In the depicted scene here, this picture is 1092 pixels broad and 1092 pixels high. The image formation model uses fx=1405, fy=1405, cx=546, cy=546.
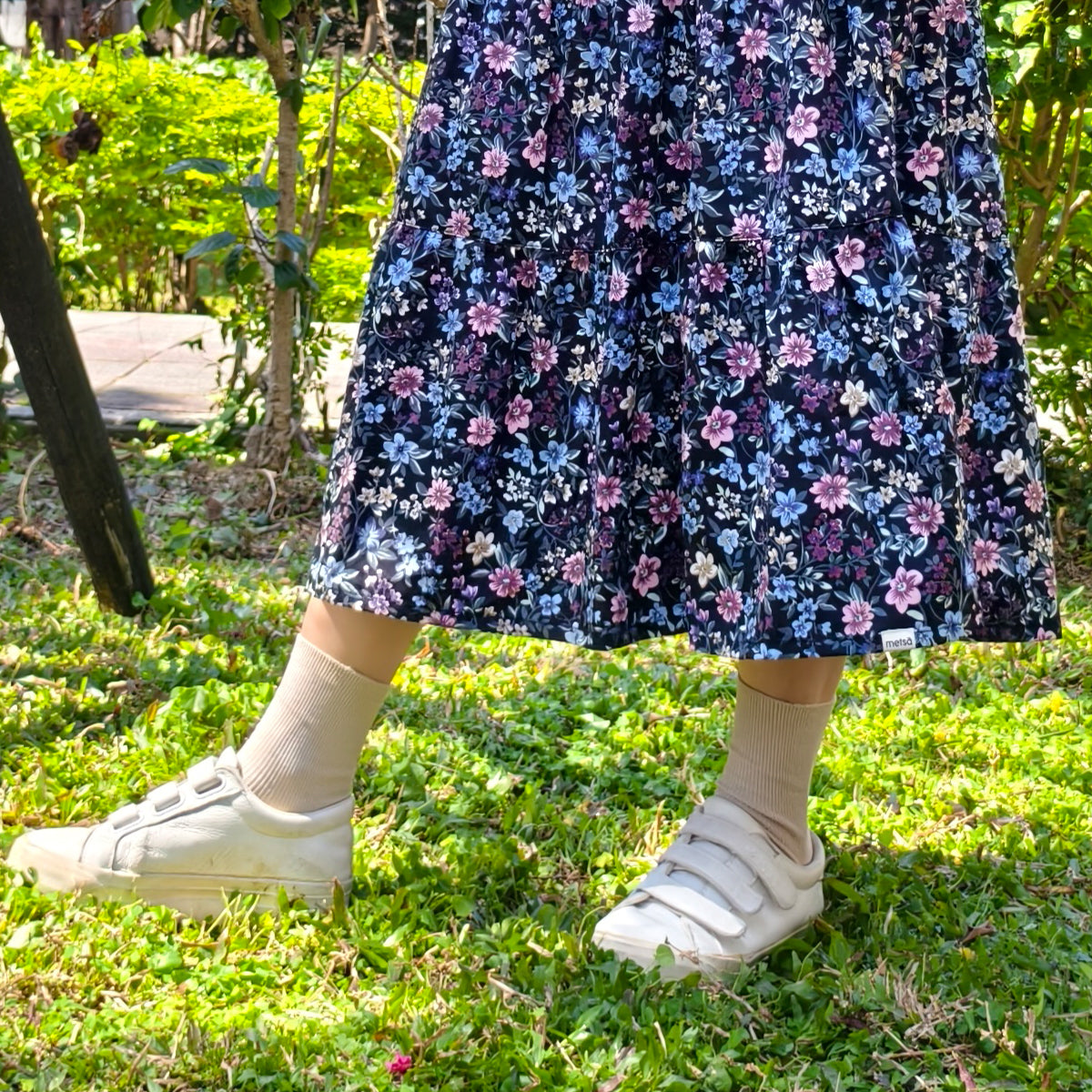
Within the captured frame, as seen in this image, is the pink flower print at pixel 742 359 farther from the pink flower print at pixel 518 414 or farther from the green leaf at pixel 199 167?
the green leaf at pixel 199 167

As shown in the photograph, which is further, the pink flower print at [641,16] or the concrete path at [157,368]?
the concrete path at [157,368]

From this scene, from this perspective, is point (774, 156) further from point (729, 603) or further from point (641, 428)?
point (729, 603)

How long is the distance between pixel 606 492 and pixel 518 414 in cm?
12

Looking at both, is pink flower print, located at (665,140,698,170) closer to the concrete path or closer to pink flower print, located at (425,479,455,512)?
pink flower print, located at (425,479,455,512)

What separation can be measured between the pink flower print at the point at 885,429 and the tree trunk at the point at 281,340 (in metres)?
2.22

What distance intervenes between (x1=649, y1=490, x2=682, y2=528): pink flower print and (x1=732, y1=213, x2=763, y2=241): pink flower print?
271 mm

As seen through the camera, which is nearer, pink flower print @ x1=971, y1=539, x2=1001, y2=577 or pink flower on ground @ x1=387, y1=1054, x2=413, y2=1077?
pink flower on ground @ x1=387, y1=1054, x2=413, y2=1077

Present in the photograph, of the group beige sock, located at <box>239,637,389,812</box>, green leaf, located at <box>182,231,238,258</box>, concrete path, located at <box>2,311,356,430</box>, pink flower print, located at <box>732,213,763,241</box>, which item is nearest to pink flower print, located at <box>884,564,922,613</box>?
pink flower print, located at <box>732,213,763,241</box>

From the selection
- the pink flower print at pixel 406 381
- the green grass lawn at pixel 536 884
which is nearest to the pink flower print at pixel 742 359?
the pink flower print at pixel 406 381

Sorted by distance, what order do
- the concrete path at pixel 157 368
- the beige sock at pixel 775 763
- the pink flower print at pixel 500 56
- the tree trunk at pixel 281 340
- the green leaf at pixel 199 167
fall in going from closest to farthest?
the pink flower print at pixel 500 56 → the beige sock at pixel 775 763 → the green leaf at pixel 199 167 → the tree trunk at pixel 281 340 → the concrete path at pixel 157 368

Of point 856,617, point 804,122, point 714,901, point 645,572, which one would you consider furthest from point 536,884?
point 804,122

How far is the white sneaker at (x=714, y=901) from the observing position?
1528 mm

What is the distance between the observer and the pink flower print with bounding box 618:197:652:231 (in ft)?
4.66

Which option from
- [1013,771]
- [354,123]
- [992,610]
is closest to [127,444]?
[354,123]
